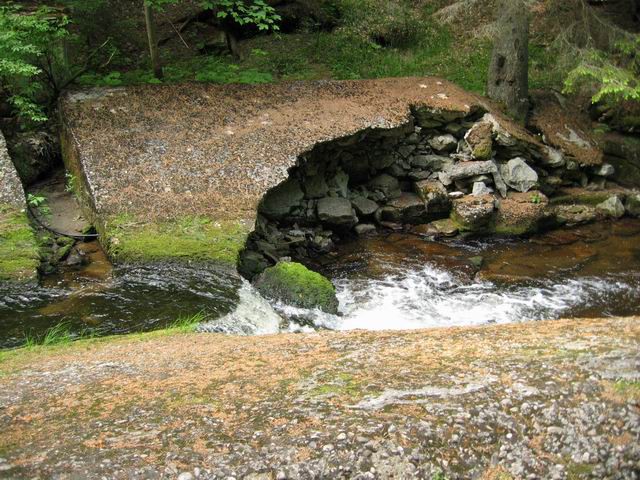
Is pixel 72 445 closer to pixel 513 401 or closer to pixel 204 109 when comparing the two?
pixel 513 401

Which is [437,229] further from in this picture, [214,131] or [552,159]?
[214,131]

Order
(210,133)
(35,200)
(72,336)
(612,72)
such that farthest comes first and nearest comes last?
1. (210,133)
2. (612,72)
3. (35,200)
4. (72,336)

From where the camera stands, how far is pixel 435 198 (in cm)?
1172

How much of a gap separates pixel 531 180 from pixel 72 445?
10461 mm

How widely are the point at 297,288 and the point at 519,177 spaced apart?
611 centimetres

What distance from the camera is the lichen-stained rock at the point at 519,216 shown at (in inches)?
454

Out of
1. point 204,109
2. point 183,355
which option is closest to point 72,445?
point 183,355

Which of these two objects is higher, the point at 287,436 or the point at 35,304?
the point at 287,436

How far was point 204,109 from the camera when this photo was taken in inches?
444

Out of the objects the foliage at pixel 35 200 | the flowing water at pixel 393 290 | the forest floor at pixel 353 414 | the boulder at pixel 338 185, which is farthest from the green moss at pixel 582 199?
the foliage at pixel 35 200

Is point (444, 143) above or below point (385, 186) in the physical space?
above

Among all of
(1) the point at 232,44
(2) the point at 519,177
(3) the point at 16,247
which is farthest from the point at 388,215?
(1) the point at 232,44

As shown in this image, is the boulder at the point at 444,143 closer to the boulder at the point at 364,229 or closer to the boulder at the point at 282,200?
the boulder at the point at 364,229

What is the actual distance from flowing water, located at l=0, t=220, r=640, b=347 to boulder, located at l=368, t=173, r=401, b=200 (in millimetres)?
1092
